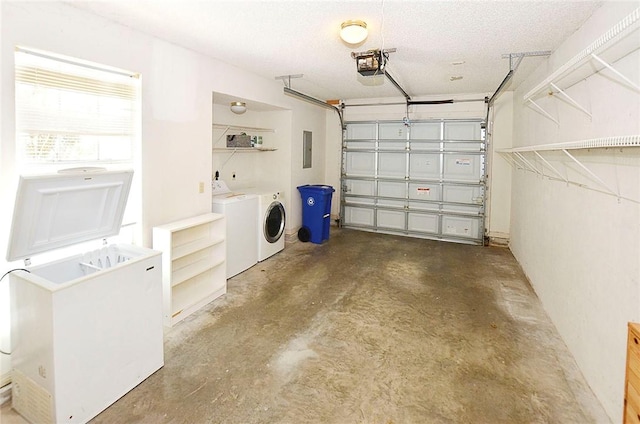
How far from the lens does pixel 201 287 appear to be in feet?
12.2

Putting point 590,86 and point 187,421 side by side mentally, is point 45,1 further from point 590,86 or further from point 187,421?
point 590,86

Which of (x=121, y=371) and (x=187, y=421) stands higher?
(x=121, y=371)

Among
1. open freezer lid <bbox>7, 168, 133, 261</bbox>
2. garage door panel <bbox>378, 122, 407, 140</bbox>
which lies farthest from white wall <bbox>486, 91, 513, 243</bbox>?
open freezer lid <bbox>7, 168, 133, 261</bbox>

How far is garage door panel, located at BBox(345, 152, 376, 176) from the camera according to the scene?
704cm

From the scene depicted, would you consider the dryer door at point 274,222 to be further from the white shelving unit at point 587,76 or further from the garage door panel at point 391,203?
the white shelving unit at point 587,76

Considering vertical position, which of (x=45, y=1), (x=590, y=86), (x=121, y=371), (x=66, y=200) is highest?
(x=45, y=1)

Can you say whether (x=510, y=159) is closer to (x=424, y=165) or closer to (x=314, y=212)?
(x=424, y=165)

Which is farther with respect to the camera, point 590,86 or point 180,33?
point 180,33

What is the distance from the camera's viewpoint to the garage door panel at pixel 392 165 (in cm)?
678

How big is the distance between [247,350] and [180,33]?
109 inches

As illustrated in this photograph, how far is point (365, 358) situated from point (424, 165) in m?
4.68

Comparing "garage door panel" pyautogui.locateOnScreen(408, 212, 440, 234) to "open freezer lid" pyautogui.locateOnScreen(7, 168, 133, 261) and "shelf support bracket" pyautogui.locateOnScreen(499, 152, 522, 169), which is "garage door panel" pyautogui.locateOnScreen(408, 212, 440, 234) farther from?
"open freezer lid" pyautogui.locateOnScreen(7, 168, 133, 261)

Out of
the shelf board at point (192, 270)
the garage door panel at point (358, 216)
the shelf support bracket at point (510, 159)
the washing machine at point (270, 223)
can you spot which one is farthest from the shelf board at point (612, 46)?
the garage door panel at point (358, 216)

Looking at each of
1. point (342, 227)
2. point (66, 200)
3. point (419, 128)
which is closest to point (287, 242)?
point (342, 227)
